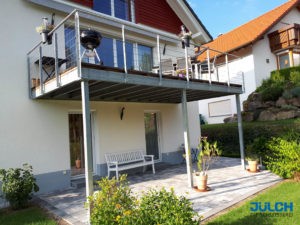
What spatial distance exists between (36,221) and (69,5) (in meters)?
7.12

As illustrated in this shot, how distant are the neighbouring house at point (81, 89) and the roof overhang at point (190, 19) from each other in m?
1.21

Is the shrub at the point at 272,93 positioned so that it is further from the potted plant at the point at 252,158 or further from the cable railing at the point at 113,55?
the potted plant at the point at 252,158

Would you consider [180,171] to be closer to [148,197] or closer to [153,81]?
[153,81]

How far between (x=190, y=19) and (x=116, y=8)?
4.41 meters

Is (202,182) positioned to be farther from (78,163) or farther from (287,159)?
(78,163)

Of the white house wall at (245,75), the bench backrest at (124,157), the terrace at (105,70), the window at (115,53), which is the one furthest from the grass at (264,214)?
the white house wall at (245,75)

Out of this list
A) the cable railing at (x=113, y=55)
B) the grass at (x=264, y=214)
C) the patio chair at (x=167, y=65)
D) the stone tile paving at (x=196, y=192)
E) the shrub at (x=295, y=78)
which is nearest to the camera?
the grass at (x=264, y=214)

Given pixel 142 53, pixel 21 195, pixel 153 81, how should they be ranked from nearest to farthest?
1. pixel 21 195
2. pixel 153 81
3. pixel 142 53

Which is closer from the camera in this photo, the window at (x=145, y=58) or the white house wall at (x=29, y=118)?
the white house wall at (x=29, y=118)

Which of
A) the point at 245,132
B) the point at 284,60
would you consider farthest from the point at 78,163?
the point at 284,60

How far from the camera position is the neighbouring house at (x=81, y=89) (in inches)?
257

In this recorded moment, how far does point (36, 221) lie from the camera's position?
18.1 feet

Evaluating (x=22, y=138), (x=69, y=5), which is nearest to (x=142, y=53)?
(x=69, y=5)

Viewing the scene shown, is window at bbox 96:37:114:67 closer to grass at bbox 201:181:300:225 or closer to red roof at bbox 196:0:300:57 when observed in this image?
grass at bbox 201:181:300:225
